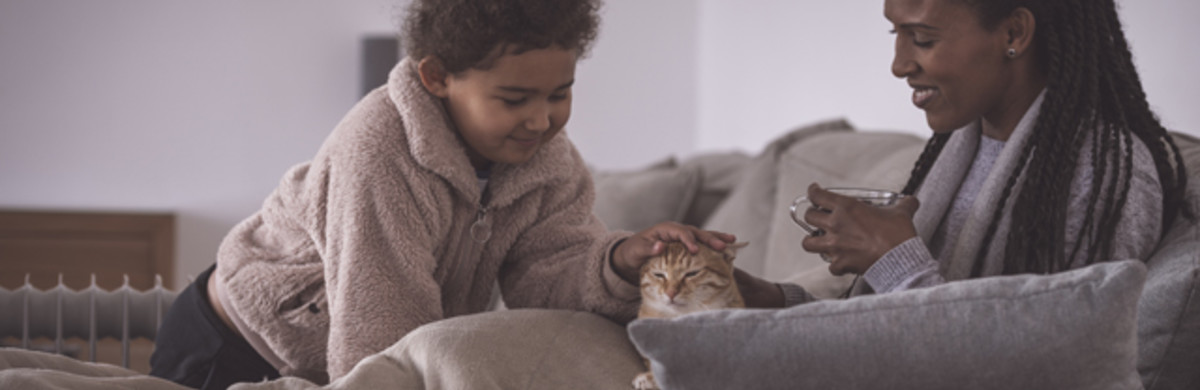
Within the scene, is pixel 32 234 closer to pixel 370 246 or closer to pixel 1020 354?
pixel 370 246

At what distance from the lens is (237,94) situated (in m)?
4.20

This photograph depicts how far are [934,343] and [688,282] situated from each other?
0.39 meters

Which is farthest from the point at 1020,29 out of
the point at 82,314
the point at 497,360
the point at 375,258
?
the point at 82,314

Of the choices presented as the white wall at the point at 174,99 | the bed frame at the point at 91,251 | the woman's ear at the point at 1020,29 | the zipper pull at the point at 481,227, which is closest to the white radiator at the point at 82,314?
the zipper pull at the point at 481,227

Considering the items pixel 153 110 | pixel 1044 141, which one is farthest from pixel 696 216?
pixel 153 110

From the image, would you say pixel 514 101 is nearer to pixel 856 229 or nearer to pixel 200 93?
pixel 856 229

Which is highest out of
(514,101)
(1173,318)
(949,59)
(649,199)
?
(949,59)

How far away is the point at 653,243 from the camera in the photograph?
4.08ft

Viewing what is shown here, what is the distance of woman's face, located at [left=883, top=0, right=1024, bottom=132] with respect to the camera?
1.18m

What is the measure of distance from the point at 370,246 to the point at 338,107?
323 cm

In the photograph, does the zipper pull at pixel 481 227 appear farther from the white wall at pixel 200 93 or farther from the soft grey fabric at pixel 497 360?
the white wall at pixel 200 93

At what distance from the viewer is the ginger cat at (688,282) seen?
1149 millimetres

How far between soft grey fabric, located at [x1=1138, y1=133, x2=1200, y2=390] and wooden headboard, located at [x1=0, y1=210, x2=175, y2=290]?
3.67 m

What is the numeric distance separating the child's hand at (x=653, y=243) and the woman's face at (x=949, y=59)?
30 centimetres
